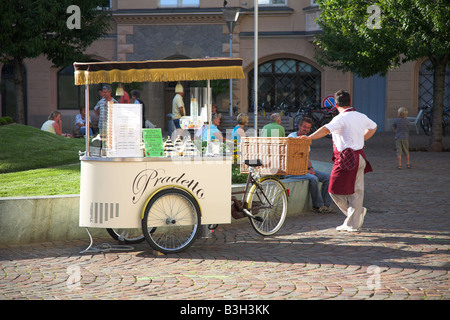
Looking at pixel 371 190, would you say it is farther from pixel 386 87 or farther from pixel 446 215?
pixel 386 87

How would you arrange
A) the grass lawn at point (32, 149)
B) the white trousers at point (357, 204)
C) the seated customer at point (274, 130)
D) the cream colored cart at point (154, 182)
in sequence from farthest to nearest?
1. the grass lawn at point (32, 149)
2. the seated customer at point (274, 130)
3. the white trousers at point (357, 204)
4. the cream colored cart at point (154, 182)

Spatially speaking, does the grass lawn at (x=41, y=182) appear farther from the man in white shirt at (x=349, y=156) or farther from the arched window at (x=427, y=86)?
the arched window at (x=427, y=86)

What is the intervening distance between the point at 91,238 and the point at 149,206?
82 cm

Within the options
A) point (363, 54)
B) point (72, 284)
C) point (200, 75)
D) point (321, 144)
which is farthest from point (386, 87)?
point (72, 284)

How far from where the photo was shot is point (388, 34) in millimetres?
19281

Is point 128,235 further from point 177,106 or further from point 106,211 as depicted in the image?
point 177,106

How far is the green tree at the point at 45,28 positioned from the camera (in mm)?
23500

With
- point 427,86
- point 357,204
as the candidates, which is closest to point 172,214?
point 357,204

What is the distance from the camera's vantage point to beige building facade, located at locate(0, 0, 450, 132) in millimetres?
28906

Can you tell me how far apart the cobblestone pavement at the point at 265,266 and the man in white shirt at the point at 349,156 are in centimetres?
36

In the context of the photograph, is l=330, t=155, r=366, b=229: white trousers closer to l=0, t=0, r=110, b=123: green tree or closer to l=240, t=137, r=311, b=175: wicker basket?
l=240, t=137, r=311, b=175: wicker basket

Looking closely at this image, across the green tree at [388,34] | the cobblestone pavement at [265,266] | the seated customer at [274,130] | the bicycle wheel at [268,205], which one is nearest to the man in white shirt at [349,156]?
the cobblestone pavement at [265,266]

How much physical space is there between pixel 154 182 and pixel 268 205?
5.74 ft

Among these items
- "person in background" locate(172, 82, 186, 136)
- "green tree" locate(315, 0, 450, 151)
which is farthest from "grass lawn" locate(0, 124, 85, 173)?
"green tree" locate(315, 0, 450, 151)
